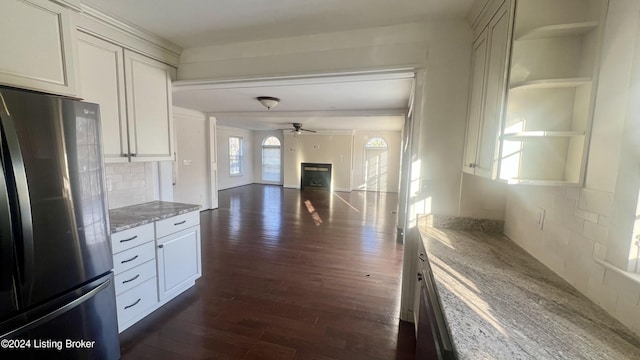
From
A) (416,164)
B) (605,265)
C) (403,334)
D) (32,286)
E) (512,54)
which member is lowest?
(403,334)

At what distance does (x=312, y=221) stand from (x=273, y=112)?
2530 millimetres

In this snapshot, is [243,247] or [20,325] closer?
[20,325]

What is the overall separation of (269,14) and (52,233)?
190 centimetres

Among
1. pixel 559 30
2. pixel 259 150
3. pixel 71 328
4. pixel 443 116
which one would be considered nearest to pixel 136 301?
pixel 71 328

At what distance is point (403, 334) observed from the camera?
2123 millimetres

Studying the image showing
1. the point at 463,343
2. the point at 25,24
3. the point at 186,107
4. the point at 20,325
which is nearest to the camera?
the point at 463,343

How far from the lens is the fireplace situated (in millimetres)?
9938

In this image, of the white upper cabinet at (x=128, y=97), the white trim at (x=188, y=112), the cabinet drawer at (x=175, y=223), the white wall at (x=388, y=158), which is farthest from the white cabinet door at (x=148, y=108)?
the white wall at (x=388, y=158)

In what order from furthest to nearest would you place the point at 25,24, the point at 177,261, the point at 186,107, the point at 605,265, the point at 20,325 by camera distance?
1. the point at 186,107
2. the point at 177,261
3. the point at 25,24
4. the point at 20,325
5. the point at 605,265

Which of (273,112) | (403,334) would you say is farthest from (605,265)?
(273,112)

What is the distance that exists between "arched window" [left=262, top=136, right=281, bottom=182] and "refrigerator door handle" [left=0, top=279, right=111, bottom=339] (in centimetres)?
924

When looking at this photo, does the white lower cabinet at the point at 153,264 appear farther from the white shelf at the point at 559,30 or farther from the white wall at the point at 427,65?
the white shelf at the point at 559,30

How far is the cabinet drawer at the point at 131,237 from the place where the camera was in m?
1.92

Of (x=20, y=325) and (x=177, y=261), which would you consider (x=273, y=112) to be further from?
(x=20, y=325)
